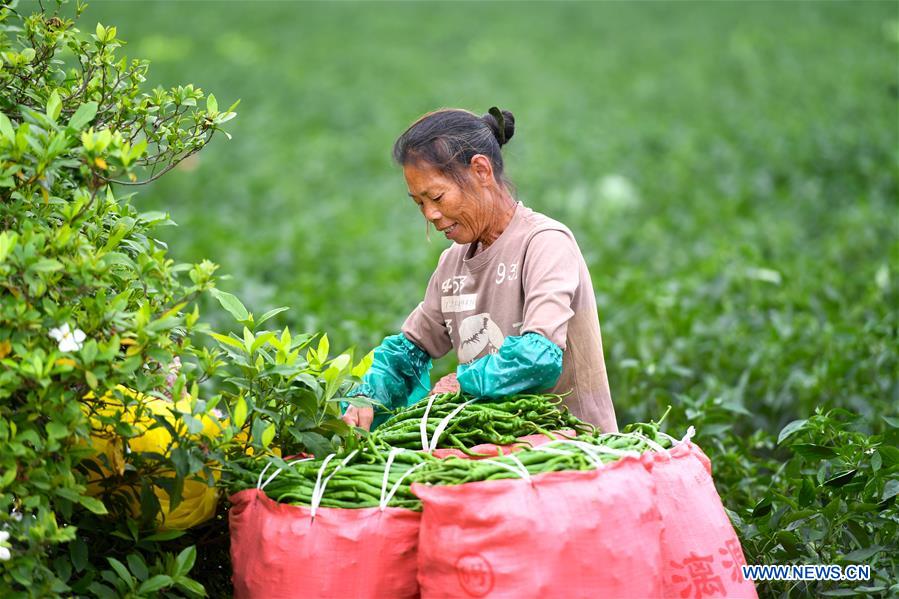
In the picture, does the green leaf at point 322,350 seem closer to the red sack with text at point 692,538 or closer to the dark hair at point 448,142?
the dark hair at point 448,142

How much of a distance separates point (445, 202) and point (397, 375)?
24.4 inches

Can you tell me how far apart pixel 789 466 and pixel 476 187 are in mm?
1510

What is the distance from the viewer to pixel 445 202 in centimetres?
307

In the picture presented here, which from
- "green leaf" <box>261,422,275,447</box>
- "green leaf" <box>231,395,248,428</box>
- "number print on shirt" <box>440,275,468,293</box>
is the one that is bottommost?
"green leaf" <box>261,422,275,447</box>

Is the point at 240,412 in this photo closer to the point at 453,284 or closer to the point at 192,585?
the point at 192,585

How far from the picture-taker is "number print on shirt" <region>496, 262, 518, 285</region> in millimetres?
3072

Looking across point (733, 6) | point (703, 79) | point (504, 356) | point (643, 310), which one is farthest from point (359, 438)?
point (733, 6)

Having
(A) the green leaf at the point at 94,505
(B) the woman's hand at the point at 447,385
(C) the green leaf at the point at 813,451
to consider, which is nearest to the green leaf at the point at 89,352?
(A) the green leaf at the point at 94,505

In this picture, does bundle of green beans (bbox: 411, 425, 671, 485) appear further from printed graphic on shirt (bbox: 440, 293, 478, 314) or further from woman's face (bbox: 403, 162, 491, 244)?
woman's face (bbox: 403, 162, 491, 244)

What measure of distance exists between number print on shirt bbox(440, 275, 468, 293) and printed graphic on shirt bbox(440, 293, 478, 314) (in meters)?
0.02

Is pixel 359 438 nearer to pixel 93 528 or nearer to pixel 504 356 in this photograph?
pixel 504 356

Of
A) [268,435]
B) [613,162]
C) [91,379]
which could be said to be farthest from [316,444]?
[613,162]

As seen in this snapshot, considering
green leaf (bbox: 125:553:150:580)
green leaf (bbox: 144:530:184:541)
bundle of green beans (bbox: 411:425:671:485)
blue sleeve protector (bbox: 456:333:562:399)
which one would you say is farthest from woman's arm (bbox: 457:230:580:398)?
green leaf (bbox: 125:553:150:580)

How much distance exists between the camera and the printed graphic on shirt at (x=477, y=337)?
312 cm
